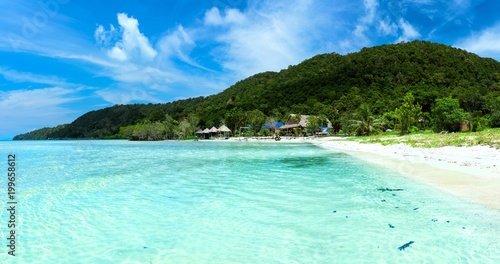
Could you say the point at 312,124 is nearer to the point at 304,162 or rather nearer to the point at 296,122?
the point at 296,122

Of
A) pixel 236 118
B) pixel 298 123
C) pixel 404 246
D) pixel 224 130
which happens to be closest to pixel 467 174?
pixel 404 246

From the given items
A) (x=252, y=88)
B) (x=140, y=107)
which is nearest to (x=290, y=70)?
(x=252, y=88)

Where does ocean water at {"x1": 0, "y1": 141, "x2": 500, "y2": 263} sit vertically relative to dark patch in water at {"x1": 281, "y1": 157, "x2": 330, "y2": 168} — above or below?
below

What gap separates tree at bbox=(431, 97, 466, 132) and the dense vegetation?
11.2 meters

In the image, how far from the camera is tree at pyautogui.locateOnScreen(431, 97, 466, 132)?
112ft

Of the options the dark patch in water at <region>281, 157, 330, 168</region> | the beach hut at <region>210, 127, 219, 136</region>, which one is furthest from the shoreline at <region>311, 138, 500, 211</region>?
the beach hut at <region>210, 127, 219, 136</region>

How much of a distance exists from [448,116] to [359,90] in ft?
180

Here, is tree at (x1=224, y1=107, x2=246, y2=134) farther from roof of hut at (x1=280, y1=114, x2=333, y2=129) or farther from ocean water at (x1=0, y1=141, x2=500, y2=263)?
ocean water at (x1=0, y1=141, x2=500, y2=263)

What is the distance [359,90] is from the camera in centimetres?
8781

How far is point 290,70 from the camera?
12544cm

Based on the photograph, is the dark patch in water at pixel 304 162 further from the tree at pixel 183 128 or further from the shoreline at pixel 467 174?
the tree at pixel 183 128

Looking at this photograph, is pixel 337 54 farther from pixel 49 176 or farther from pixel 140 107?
pixel 49 176

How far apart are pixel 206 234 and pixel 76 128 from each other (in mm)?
178359

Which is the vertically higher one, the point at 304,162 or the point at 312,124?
the point at 312,124
